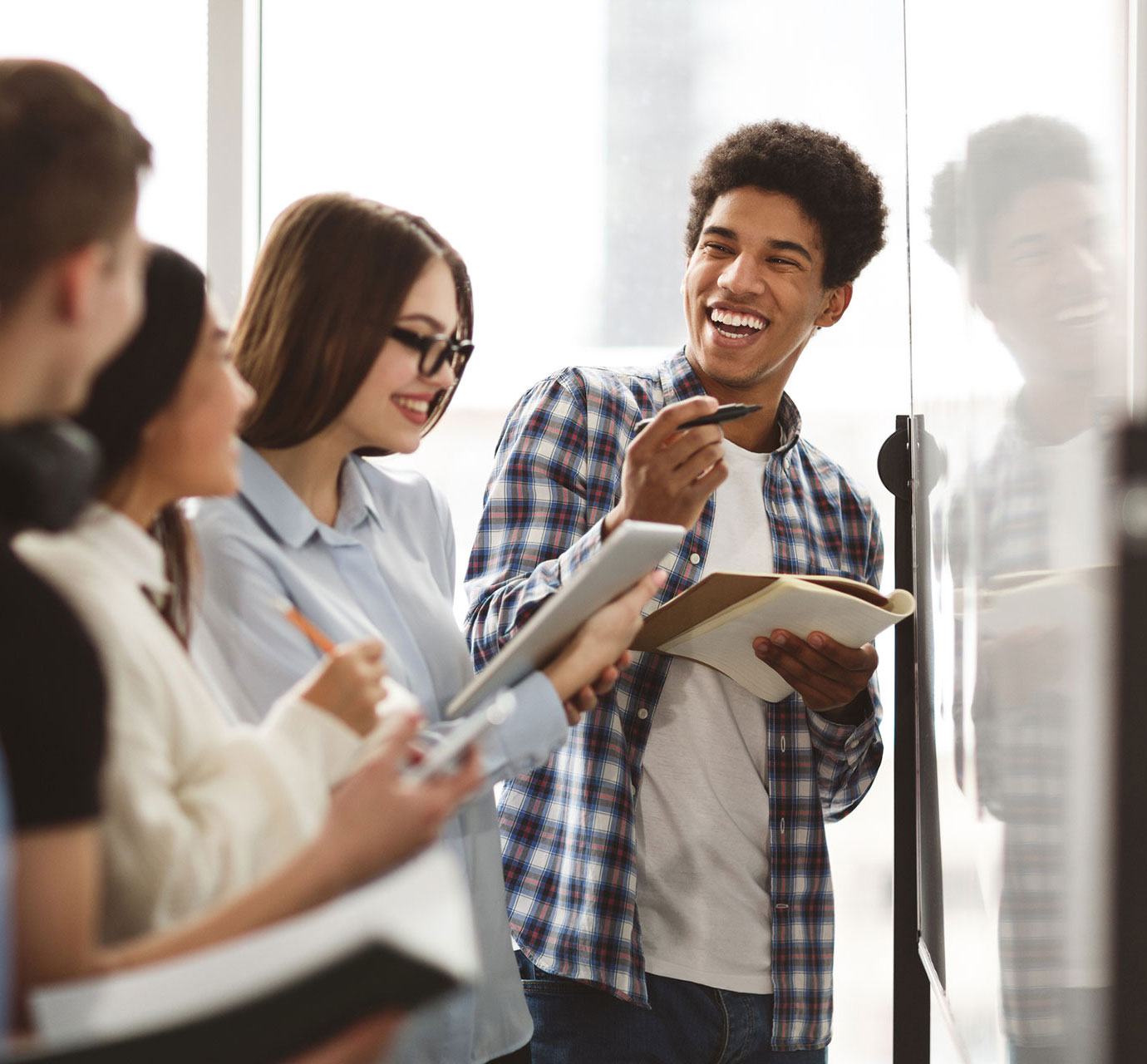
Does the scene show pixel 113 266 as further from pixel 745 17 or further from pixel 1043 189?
pixel 745 17

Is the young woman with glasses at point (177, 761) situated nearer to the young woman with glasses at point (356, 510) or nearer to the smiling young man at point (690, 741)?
the young woman with glasses at point (356, 510)

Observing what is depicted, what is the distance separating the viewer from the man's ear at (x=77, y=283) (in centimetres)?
57

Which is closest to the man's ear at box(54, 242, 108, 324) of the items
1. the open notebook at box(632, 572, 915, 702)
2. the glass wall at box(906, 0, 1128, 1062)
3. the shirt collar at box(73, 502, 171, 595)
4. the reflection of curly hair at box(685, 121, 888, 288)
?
the shirt collar at box(73, 502, 171, 595)

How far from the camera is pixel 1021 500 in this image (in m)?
Result: 0.95

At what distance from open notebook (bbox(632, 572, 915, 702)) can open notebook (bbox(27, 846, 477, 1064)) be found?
74 cm

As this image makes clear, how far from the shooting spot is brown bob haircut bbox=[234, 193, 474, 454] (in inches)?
42.3

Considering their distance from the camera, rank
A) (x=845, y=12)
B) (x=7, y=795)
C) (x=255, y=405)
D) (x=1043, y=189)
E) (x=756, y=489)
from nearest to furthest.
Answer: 1. (x=7, y=795)
2. (x=1043, y=189)
3. (x=255, y=405)
4. (x=756, y=489)
5. (x=845, y=12)

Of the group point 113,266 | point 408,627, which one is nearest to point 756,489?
point 408,627

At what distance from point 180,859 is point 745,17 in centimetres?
210

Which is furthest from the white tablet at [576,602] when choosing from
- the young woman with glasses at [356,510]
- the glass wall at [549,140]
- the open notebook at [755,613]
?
the glass wall at [549,140]

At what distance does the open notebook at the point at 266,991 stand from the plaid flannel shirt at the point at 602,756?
88 cm

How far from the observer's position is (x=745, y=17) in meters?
2.28

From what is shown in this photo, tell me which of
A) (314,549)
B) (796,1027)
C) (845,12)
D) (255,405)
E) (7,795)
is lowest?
(796,1027)

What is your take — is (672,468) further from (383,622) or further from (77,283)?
(77,283)
